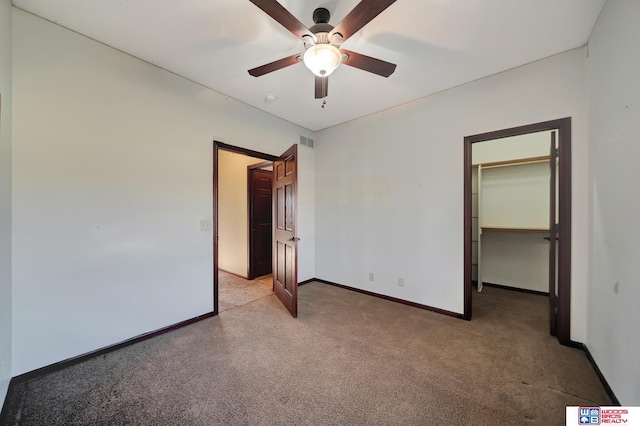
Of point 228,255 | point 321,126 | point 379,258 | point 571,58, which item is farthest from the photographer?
point 228,255

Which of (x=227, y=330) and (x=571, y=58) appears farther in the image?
(x=227, y=330)

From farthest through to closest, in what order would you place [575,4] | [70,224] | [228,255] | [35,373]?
[228,255]
[70,224]
[35,373]
[575,4]

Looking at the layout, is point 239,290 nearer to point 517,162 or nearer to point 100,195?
point 100,195

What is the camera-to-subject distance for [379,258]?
3.52 meters

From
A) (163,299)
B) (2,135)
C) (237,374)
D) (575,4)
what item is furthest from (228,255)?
(575,4)

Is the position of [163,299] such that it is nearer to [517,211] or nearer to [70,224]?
[70,224]

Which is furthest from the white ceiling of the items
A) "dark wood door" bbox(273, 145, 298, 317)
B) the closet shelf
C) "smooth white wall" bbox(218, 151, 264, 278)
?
the closet shelf

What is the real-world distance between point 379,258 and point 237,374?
2.33 m

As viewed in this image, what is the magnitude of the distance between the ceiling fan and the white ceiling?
27 centimetres

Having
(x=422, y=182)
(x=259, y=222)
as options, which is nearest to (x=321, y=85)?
(x=422, y=182)

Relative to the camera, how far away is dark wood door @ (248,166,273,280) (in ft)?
14.7

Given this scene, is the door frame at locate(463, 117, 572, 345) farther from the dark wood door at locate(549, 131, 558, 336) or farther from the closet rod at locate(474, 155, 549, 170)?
the closet rod at locate(474, 155, 549, 170)

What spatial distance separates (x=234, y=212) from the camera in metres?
4.78

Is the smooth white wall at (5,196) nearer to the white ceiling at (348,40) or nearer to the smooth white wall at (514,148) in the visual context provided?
the white ceiling at (348,40)
